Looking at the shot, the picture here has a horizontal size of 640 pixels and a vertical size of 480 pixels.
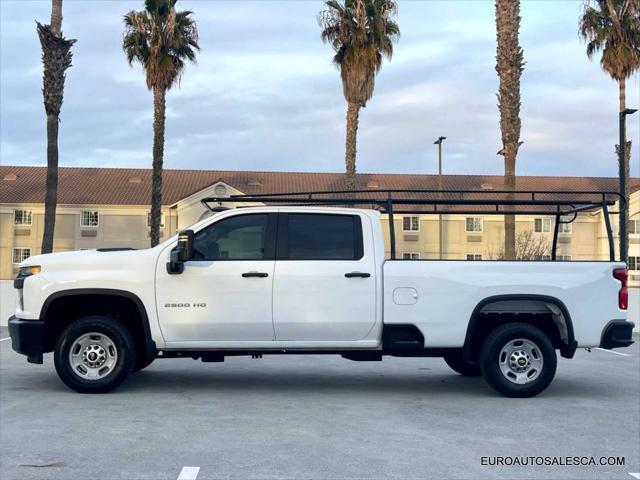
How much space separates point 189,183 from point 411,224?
17927mm

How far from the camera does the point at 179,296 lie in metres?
8.94

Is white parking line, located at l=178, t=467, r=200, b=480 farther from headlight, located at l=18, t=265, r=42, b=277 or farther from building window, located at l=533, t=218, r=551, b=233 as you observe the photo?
building window, located at l=533, t=218, r=551, b=233

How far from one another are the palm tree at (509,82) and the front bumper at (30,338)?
13.8 metres

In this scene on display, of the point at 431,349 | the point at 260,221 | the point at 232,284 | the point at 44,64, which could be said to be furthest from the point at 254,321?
the point at 44,64

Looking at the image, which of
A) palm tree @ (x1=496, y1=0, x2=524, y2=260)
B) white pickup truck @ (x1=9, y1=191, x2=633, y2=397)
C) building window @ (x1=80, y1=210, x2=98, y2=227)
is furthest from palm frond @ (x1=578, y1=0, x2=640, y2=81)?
building window @ (x1=80, y1=210, x2=98, y2=227)

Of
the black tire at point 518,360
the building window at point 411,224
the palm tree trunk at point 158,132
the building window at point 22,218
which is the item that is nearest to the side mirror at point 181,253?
the black tire at point 518,360

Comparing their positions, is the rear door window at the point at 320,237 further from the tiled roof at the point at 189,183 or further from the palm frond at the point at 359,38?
the tiled roof at the point at 189,183

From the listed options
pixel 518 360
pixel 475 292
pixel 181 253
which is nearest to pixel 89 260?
pixel 181 253

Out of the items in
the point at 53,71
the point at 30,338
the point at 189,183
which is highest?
the point at 189,183

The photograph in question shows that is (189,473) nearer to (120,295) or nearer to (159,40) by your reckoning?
(120,295)

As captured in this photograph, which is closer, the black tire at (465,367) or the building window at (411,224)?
the black tire at (465,367)

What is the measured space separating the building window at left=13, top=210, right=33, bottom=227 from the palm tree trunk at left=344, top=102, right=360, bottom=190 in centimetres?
3560

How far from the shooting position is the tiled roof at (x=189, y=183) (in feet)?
199

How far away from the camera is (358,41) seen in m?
33.1
